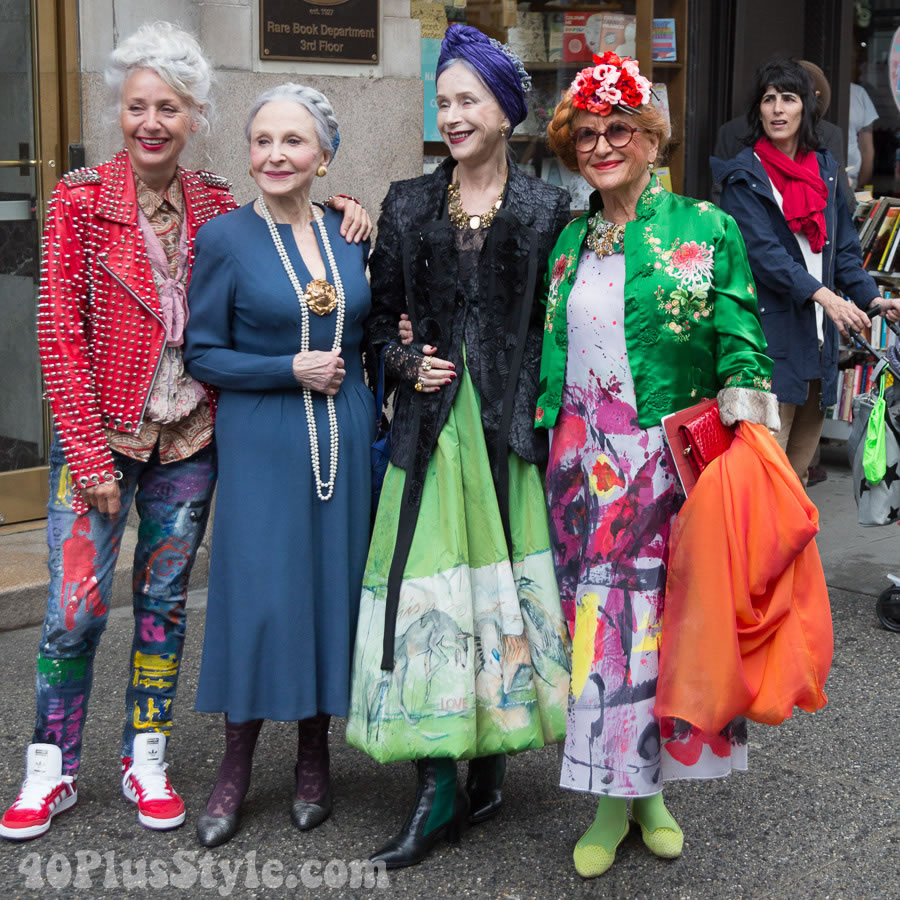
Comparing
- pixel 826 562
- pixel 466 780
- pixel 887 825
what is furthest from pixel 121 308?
pixel 826 562

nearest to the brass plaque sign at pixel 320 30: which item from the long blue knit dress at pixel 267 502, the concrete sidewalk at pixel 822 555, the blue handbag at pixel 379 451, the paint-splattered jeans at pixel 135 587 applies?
the concrete sidewalk at pixel 822 555

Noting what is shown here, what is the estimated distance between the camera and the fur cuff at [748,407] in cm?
329

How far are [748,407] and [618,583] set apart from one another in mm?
532

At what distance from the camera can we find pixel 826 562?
6.25m

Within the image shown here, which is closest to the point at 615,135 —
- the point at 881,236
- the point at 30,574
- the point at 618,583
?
the point at 618,583

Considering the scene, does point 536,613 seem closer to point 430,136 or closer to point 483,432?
point 483,432

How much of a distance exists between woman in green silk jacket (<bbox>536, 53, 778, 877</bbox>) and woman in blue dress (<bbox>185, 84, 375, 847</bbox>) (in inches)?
22.8

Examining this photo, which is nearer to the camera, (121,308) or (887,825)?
(121,308)

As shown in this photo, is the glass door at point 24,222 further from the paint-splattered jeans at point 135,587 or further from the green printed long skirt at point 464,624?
the green printed long skirt at point 464,624

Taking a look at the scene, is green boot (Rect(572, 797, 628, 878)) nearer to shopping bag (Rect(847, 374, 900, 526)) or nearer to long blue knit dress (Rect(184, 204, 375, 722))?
long blue knit dress (Rect(184, 204, 375, 722))

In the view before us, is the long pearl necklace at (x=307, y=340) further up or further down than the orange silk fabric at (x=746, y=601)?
further up

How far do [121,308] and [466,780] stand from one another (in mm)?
1635

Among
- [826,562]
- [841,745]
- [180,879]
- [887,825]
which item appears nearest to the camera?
[180,879]

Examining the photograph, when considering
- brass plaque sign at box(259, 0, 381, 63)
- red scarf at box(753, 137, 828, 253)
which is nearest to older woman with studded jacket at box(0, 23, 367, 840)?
brass plaque sign at box(259, 0, 381, 63)
